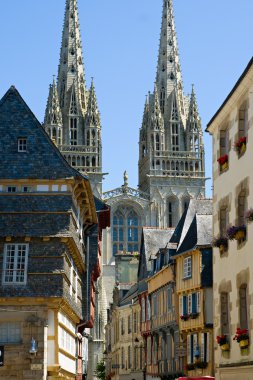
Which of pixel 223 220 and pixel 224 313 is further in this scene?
pixel 223 220

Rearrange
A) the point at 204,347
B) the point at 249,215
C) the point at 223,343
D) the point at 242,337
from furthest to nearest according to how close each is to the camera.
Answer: the point at 204,347 < the point at 223,343 < the point at 242,337 < the point at 249,215

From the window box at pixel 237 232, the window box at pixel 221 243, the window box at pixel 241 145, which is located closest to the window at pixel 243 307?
the window box at pixel 237 232

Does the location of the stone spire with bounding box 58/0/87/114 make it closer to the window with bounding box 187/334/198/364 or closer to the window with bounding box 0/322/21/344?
the window with bounding box 187/334/198/364

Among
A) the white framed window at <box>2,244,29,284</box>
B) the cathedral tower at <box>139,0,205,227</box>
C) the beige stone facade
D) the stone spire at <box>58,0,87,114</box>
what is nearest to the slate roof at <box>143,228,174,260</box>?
the white framed window at <box>2,244,29,284</box>

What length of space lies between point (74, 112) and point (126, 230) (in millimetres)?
19613

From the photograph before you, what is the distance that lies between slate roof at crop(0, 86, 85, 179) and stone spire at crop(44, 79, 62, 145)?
280 feet

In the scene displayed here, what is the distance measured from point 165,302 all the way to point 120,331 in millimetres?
16751

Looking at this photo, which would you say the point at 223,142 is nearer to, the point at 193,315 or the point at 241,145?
the point at 241,145

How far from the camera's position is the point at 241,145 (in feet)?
71.4

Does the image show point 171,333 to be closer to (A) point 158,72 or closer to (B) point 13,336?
(B) point 13,336

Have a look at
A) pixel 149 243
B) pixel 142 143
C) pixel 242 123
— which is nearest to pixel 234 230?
pixel 242 123

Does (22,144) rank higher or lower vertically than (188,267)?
higher

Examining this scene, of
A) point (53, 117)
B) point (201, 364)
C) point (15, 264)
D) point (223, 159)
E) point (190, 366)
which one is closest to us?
point (223, 159)

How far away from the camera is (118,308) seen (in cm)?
5647
